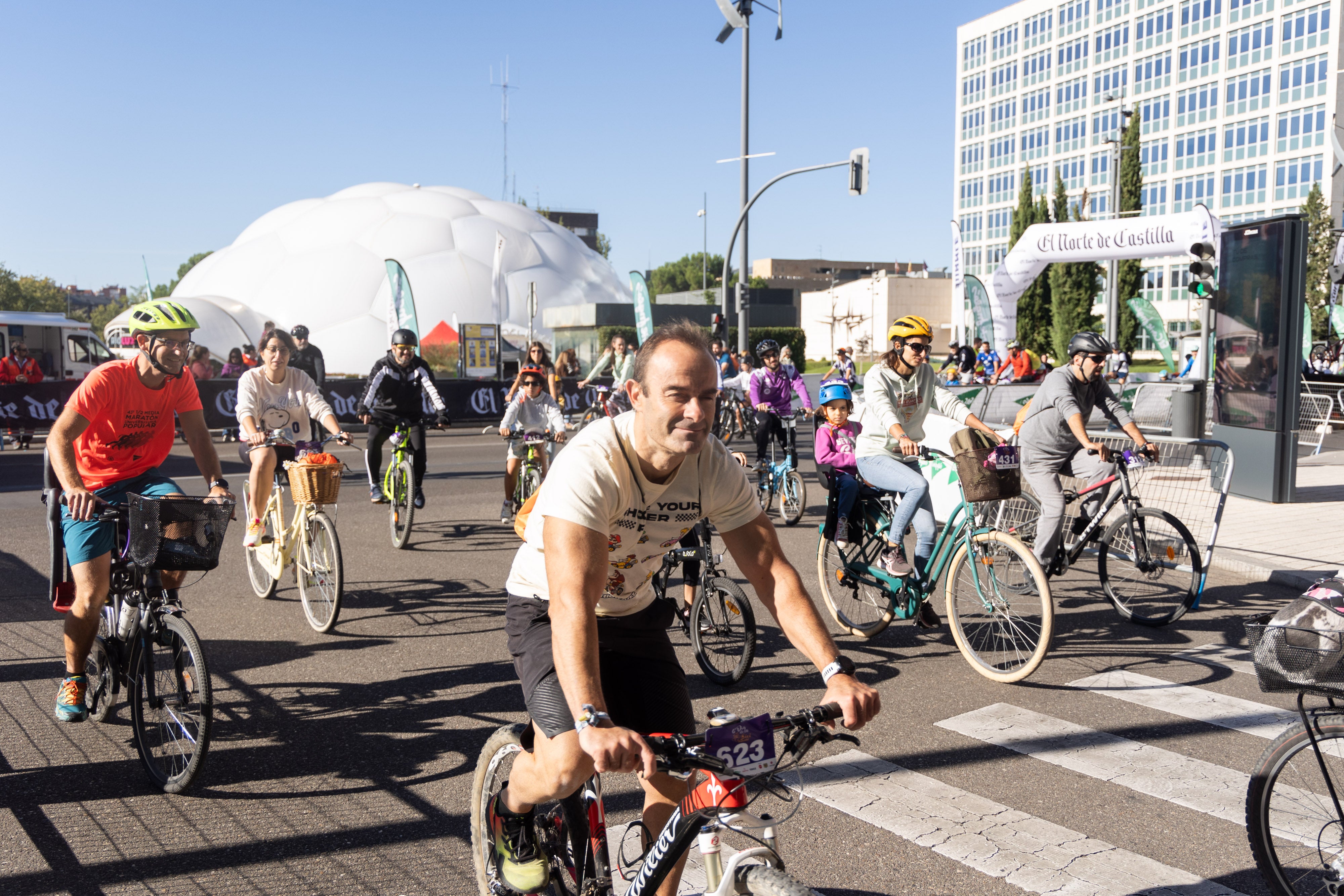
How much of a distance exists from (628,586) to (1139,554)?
17.6 feet

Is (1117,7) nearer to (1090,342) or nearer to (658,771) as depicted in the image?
(1090,342)

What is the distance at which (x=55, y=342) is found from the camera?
32625 millimetres

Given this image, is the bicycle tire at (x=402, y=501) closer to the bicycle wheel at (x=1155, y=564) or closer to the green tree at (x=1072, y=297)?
the bicycle wheel at (x=1155, y=564)

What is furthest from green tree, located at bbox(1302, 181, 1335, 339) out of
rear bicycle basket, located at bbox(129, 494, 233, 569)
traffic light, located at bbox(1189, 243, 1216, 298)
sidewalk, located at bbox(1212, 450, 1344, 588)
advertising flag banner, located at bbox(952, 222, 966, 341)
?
rear bicycle basket, located at bbox(129, 494, 233, 569)

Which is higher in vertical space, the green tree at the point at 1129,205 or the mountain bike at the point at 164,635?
the green tree at the point at 1129,205

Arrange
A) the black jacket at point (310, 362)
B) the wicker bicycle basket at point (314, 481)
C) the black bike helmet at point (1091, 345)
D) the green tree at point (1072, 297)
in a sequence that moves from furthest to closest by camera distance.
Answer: the green tree at point (1072, 297) → the black jacket at point (310, 362) → the black bike helmet at point (1091, 345) → the wicker bicycle basket at point (314, 481)

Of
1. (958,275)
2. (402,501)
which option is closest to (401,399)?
(402,501)

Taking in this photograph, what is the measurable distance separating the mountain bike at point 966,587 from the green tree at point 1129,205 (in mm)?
51268

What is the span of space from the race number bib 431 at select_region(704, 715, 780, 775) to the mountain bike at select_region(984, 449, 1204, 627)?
195 inches

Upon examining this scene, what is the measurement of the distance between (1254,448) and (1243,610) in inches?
225

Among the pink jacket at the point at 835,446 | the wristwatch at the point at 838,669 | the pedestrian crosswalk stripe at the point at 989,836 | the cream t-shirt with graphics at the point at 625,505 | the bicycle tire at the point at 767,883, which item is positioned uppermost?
the cream t-shirt with graphics at the point at 625,505

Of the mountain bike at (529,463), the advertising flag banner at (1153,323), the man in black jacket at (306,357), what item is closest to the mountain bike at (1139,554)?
the mountain bike at (529,463)

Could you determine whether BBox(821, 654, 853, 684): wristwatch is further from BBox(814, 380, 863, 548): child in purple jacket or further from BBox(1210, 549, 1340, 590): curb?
BBox(1210, 549, 1340, 590): curb

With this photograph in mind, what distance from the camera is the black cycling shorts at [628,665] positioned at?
8.96ft
